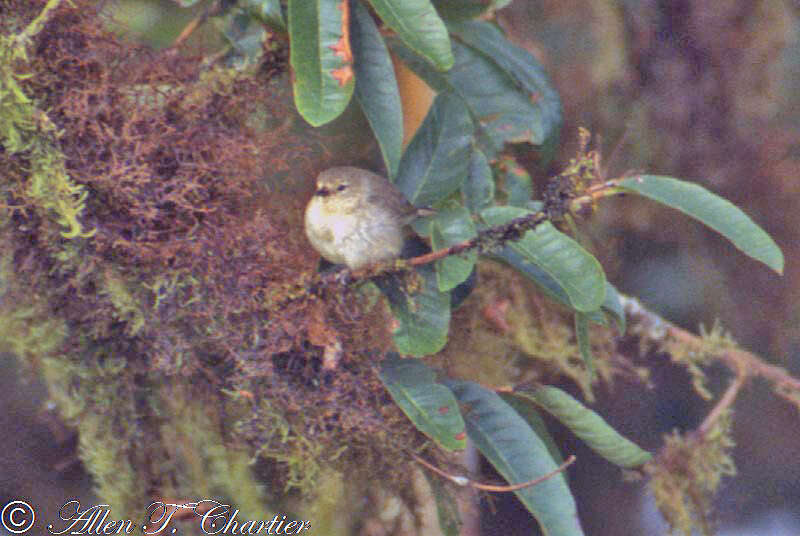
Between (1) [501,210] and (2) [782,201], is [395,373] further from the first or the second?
(2) [782,201]

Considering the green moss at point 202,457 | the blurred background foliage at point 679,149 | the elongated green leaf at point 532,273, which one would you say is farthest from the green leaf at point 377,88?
the blurred background foliage at point 679,149

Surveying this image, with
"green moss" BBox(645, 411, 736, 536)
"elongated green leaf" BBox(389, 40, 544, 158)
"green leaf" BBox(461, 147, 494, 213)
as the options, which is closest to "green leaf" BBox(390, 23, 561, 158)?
"elongated green leaf" BBox(389, 40, 544, 158)

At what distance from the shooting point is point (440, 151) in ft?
6.86

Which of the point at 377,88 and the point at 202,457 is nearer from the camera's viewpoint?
the point at 377,88

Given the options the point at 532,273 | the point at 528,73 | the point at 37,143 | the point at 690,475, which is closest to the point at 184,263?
the point at 37,143

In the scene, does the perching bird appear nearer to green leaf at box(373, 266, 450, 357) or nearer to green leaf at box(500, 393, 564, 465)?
green leaf at box(373, 266, 450, 357)

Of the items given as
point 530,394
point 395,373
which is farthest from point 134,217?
point 530,394

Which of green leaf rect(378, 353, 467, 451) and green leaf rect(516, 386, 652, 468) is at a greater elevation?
green leaf rect(378, 353, 467, 451)

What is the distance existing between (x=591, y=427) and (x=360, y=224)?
0.69 m

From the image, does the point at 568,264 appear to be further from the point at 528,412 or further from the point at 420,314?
the point at 528,412

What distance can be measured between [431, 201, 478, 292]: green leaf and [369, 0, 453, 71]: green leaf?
0.30 m

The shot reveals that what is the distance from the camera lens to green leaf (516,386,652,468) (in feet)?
6.71

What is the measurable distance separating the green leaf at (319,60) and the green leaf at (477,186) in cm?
38

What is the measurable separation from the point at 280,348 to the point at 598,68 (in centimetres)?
180
